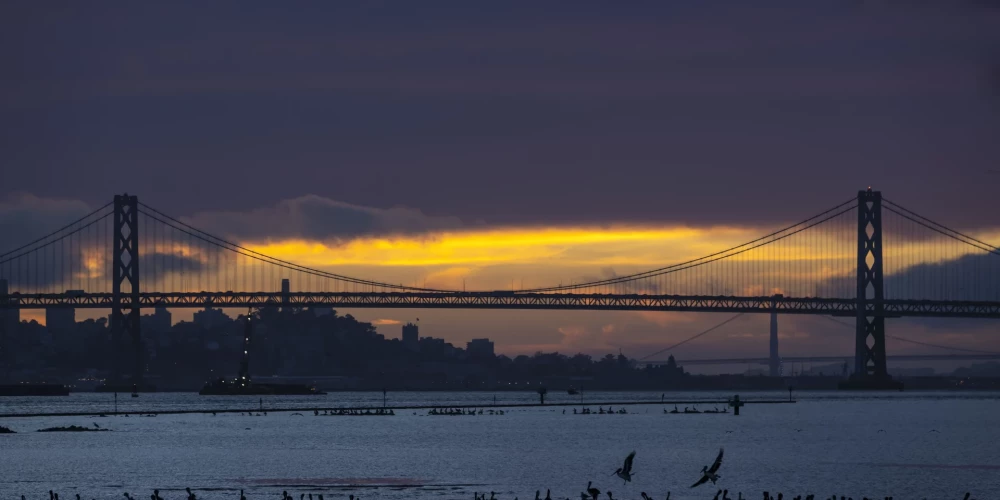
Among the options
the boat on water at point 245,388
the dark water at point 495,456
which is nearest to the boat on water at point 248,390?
the boat on water at point 245,388

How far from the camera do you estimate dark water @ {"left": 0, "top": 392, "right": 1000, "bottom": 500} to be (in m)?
58.9

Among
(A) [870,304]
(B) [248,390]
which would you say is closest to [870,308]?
(A) [870,304]

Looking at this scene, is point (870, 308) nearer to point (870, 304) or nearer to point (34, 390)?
point (870, 304)

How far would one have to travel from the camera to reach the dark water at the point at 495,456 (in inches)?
2320

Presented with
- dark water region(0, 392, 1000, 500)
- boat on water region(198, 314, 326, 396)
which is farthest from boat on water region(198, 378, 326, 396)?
dark water region(0, 392, 1000, 500)

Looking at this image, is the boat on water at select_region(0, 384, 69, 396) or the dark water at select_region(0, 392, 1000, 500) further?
the boat on water at select_region(0, 384, 69, 396)

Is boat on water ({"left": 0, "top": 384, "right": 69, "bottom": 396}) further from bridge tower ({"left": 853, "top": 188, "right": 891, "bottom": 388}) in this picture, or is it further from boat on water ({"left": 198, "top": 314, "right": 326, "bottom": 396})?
bridge tower ({"left": 853, "top": 188, "right": 891, "bottom": 388})

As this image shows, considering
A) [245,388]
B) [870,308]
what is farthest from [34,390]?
[870,308]

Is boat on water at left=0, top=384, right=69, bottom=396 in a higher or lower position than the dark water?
higher

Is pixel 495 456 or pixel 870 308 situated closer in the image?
pixel 495 456

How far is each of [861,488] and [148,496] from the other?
81.5ft

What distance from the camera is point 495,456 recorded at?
7369 centimetres

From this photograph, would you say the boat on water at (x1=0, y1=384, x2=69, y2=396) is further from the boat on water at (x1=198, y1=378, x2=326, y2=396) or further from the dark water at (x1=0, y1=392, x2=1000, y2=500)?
the dark water at (x1=0, y1=392, x2=1000, y2=500)

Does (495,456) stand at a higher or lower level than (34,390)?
lower
